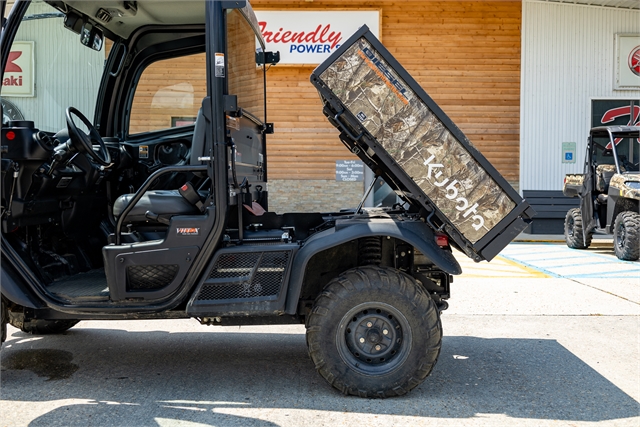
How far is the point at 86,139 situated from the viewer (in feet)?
15.1

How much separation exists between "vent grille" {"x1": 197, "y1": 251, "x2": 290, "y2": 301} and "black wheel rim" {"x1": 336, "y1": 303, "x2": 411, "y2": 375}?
21.9 inches

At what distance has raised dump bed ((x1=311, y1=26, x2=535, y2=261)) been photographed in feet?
13.3

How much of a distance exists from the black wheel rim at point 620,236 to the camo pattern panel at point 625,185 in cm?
53

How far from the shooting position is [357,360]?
4145mm

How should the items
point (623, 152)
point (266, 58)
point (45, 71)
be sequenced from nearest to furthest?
1. point (45, 71)
2. point (266, 58)
3. point (623, 152)

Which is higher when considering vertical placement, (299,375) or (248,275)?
(248,275)

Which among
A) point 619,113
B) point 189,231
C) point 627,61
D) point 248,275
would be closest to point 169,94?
point 189,231

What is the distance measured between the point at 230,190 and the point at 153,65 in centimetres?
186

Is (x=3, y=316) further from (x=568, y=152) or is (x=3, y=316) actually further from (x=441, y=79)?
(x=568, y=152)

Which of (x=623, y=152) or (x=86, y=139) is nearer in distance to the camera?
(x=86, y=139)

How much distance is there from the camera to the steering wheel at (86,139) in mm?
4484

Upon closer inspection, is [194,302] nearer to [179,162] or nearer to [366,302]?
[366,302]

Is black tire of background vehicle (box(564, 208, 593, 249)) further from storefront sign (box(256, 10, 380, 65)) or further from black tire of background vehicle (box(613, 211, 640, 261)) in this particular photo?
storefront sign (box(256, 10, 380, 65))

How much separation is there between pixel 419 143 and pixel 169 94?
211 cm
